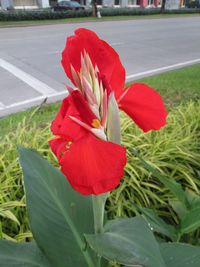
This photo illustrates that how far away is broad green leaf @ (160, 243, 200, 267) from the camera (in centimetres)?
122

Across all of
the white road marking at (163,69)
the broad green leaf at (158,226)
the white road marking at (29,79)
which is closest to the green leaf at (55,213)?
the broad green leaf at (158,226)

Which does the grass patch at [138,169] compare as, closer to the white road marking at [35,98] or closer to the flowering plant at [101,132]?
the flowering plant at [101,132]

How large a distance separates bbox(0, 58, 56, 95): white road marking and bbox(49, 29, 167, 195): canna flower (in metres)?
6.22

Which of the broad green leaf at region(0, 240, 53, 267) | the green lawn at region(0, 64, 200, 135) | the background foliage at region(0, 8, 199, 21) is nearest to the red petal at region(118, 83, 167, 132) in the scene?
the broad green leaf at region(0, 240, 53, 267)

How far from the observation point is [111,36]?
1605cm

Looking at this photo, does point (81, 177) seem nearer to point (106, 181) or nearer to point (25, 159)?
point (106, 181)

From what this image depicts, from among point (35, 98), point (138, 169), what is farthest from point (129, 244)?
point (35, 98)

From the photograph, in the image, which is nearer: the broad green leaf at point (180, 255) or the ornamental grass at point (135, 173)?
the broad green leaf at point (180, 255)

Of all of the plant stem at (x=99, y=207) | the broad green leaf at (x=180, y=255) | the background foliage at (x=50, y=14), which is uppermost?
the plant stem at (x=99, y=207)

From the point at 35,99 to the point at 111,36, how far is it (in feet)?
33.4

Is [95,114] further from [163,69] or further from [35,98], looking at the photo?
[163,69]

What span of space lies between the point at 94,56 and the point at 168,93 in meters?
5.24

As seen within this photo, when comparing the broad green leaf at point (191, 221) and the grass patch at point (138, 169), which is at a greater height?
the broad green leaf at point (191, 221)

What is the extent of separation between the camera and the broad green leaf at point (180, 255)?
1.22 meters
